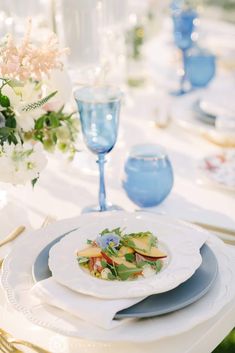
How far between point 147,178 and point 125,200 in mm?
102

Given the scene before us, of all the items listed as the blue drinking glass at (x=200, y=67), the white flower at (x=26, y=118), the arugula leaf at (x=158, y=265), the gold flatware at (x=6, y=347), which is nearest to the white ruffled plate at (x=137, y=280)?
the arugula leaf at (x=158, y=265)

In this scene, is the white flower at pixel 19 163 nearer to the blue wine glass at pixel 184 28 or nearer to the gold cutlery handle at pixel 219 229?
the gold cutlery handle at pixel 219 229

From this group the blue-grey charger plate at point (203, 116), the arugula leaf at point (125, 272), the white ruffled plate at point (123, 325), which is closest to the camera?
the white ruffled plate at point (123, 325)

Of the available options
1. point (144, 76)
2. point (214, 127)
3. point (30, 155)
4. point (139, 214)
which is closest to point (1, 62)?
point (30, 155)

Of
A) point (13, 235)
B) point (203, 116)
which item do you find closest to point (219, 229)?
point (13, 235)

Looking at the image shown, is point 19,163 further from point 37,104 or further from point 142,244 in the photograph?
point 142,244

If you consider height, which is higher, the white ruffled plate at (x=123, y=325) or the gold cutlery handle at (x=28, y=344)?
the white ruffled plate at (x=123, y=325)

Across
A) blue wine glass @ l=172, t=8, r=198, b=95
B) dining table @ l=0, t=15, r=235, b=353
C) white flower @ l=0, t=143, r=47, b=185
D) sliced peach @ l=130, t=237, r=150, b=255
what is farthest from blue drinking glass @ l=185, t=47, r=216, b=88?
sliced peach @ l=130, t=237, r=150, b=255

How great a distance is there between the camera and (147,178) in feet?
4.37

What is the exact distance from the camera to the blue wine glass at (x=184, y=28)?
2.21m

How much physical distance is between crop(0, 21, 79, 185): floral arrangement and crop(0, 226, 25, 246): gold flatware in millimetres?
133

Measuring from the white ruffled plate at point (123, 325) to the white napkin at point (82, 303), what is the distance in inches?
0.5

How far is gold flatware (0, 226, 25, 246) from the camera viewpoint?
1.19 meters

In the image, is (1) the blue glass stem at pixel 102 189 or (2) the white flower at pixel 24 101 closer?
(2) the white flower at pixel 24 101
